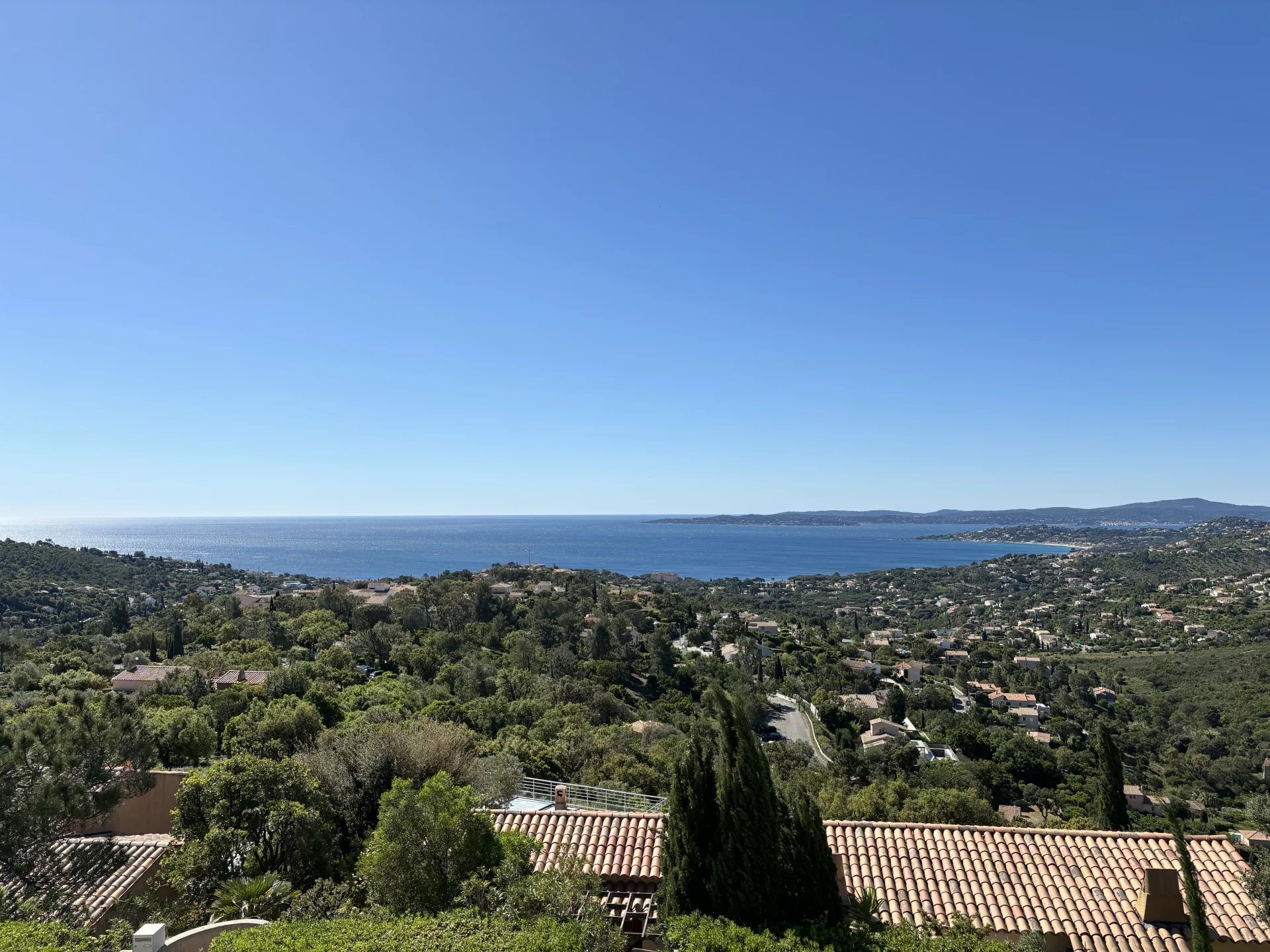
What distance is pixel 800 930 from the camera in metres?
6.07

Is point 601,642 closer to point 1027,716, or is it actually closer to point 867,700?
point 867,700

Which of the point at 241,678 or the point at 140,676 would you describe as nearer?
the point at 241,678

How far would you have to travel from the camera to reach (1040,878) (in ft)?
27.3

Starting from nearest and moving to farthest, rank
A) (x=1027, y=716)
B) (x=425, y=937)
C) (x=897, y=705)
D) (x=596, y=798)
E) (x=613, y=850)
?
(x=425, y=937), (x=613, y=850), (x=596, y=798), (x=897, y=705), (x=1027, y=716)

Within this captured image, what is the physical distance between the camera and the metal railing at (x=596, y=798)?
1234 centimetres

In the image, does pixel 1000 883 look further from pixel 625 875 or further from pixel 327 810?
pixel 327 810

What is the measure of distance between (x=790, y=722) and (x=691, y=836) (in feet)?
108

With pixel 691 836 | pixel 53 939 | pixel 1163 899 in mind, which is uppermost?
pixel 691 836

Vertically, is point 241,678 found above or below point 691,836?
below

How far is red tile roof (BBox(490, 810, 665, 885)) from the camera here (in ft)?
27.1

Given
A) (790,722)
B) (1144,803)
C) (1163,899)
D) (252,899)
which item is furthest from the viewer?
(790,722)

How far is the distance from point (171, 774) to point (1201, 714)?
5362 cm

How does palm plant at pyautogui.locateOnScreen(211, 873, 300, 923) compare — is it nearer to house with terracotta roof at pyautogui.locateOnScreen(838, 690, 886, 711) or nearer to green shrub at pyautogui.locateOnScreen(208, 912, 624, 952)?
green shrub at pyautogui.locateOnScreen(208, 912, 624, 952)

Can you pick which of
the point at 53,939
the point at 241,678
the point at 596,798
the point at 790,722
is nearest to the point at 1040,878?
the point at 596,798
